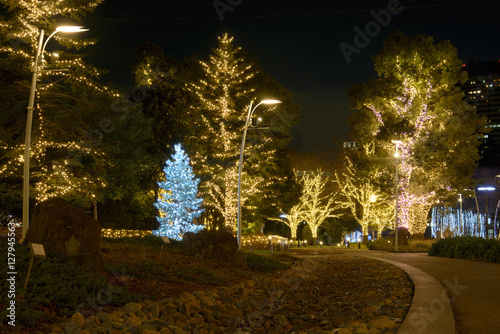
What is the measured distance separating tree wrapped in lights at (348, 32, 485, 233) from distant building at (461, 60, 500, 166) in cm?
4211

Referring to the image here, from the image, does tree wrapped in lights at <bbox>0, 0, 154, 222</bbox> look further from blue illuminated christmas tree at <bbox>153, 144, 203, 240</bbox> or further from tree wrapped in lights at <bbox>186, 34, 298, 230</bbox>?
tree wrapped in lights at <bbox>186, 34, 298, 230</bbox>

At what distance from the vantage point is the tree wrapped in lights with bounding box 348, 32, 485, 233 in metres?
44.8

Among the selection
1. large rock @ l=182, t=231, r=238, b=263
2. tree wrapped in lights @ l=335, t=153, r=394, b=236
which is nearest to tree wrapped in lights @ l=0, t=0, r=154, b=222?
large rock @ l=182, t=231, r=238, b=263

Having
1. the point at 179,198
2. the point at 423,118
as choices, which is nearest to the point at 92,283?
the point at 179,198

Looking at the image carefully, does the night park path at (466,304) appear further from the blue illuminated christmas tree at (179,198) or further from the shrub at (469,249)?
the blue illuminated christmas tree at (179,198)

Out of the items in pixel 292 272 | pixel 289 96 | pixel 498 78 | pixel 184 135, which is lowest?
pixel 292 272

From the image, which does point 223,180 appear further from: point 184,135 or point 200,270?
point 200,270

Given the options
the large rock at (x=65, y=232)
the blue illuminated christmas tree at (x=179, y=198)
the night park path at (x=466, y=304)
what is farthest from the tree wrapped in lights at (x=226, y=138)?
the large rock at (x=65, y=232)

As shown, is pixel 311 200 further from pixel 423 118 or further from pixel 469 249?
pixel 469 249

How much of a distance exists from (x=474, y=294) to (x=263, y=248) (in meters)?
33.1

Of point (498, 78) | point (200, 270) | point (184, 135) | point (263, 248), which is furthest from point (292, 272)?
point (498, 78)

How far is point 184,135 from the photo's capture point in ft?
166

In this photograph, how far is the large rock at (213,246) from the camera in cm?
1917

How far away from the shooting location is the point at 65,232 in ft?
38.0
